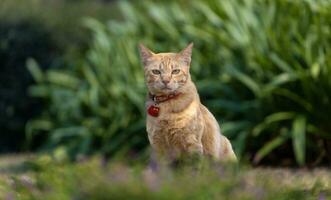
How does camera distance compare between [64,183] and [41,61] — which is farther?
[41,61]

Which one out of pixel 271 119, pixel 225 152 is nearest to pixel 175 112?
pixel 225 152

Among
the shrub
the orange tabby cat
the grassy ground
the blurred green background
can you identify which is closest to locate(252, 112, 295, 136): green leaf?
the blurred green background

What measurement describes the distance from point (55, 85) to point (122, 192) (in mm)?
9179

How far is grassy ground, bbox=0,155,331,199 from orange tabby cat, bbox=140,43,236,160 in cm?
23

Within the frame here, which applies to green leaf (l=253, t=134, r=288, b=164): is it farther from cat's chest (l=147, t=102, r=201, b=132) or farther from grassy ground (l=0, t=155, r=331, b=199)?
cat's chest (l=147, t=102, r=201, b=132)

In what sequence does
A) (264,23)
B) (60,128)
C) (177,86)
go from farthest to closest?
1. (60,128)
2. (264,23)
3. (177,86)

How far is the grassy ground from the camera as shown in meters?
4.44

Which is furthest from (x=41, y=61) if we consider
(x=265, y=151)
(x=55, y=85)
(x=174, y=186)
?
(x=174, y=186)

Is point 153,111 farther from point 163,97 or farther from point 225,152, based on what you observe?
point 225,152

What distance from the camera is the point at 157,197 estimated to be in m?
4.35

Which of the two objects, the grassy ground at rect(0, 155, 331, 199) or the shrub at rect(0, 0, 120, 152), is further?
the shrub at rect(0, 0, 120, 152)

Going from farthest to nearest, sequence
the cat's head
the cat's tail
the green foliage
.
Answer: the green foliage, the cat's tail, the cat's head

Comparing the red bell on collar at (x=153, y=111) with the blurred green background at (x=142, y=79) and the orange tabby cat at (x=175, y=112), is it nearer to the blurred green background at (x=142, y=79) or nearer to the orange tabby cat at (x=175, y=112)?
the orange tabby cat at (x=175, y=112)

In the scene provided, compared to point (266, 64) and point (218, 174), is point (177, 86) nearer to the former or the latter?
point (218, 174)
